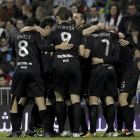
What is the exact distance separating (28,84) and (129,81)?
221cm

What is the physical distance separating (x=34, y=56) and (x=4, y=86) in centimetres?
485

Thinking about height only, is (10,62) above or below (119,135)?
above

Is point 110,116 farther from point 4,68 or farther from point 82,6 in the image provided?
point 82,6

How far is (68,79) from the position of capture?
1065 cm

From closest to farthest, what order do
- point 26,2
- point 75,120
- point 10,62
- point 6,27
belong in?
point 75,120, point 10,62, point 6,27, point 26,2

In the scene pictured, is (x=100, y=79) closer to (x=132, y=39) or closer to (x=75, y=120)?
(x=75, y=120)

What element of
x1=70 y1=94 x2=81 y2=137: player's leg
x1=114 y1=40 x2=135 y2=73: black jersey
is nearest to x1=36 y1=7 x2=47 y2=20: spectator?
x1=114 y1=40 x2=135 y2=73: black jersey

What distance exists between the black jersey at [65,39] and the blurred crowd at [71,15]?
624 centimetres

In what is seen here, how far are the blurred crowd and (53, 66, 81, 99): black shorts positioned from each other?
20.8 ft

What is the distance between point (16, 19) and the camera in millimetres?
19891

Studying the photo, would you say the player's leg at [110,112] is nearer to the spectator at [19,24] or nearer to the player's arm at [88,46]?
the player's arm at [88,46]

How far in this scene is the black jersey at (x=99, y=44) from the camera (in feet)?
36.7

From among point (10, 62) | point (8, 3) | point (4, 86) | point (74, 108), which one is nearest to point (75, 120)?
point (74, 108)

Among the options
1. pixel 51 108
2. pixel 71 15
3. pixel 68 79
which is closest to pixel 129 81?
pixel 68 79
